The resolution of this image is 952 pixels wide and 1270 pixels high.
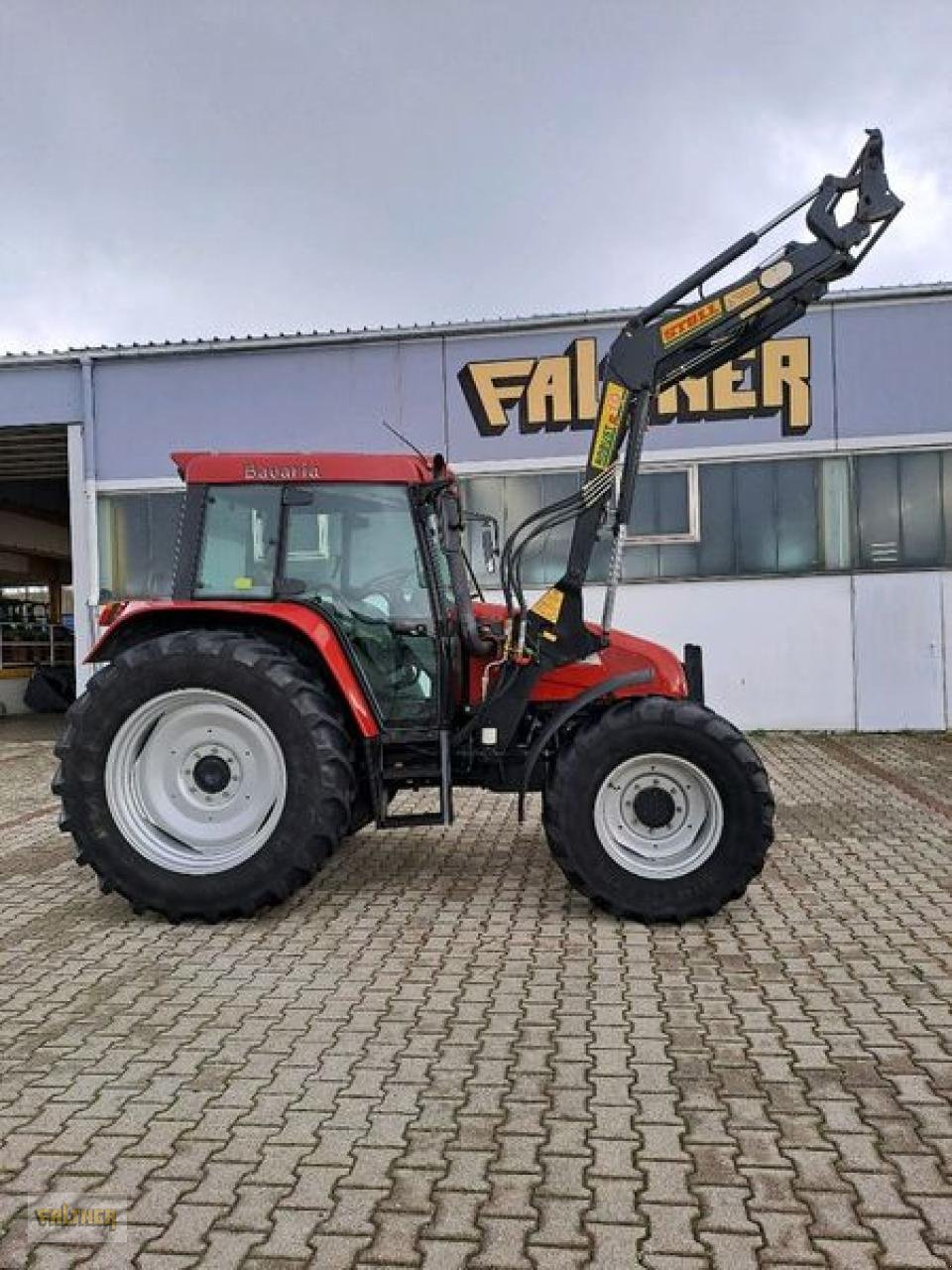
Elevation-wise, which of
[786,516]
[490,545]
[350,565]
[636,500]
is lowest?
[350,565]

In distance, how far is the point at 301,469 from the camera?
16.9 ft

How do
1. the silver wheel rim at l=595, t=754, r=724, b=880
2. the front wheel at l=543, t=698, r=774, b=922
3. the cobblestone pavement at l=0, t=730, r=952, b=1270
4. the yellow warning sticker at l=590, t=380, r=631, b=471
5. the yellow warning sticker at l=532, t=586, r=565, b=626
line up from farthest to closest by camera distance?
the yellow warning sticker at l=532, t=586, r=565, b=626
the yellow warning sticker at l=590, t=380, r=631, b=471
the silver wheel rim at l=595, t=754, r=724, b=880
the front wheel at l=543, t=698, r=774, b=922
the cobblestone pavement at l=0, t=730, r=952, b=1270

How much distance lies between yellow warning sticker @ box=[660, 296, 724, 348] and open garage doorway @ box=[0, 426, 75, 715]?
45.3ft

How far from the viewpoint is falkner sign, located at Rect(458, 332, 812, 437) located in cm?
1170

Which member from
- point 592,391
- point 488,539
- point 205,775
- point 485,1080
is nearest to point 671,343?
point 488,539

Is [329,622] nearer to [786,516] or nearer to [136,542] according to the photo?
[786,516]

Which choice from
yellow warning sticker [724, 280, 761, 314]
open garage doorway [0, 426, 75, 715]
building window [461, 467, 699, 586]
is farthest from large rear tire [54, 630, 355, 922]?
open garage doorway [0, 426, 75, 715]

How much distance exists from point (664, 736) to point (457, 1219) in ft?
8.61

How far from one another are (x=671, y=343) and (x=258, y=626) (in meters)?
2.51

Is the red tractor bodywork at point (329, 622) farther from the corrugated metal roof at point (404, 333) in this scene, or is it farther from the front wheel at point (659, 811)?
the corrugated metal roof at point (404, 333)

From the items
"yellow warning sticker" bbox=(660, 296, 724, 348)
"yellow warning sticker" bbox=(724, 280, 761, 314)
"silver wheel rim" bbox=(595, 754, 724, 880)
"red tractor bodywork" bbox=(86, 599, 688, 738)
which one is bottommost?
A: "silver wheel rim" bbox=(595, 754, 724, 880)

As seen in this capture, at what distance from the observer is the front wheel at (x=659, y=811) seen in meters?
4.71

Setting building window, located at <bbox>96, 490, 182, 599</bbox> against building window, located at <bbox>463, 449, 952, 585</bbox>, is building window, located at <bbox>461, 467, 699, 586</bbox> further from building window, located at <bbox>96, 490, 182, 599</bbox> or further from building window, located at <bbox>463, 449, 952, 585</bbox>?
building window, located at <bbox>96, 490, 182, 599</bbox>

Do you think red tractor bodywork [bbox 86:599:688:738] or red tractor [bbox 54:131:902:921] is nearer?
red tractor [bbox 54:131:902:921]
